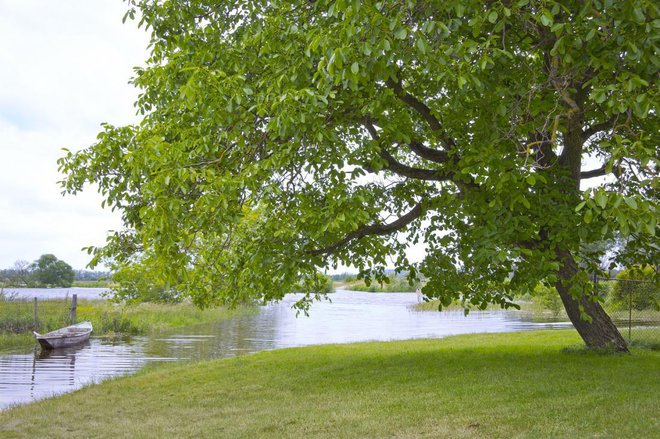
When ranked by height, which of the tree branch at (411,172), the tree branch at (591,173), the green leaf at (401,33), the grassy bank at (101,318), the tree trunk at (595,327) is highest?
the green leaf at (401,33)

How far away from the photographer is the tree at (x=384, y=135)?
680cm

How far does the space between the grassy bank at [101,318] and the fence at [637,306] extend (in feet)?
50.4

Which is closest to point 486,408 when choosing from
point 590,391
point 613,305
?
point 590,391

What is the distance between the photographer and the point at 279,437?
8.05m

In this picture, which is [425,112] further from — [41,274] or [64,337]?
[41,274]

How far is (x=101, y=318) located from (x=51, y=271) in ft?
166

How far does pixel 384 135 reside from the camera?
9906 millimetres

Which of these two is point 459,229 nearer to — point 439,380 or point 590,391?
point 439,380

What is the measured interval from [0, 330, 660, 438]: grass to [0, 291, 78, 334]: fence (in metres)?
13.6

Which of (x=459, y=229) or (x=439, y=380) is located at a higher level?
(x=459, y=229)

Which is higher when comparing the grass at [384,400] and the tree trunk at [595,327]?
the tree trunk at [595,327]

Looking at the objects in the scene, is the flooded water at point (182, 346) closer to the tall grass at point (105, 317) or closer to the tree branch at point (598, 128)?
the tall grass at point (105, 317)

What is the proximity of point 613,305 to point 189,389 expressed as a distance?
18738mm

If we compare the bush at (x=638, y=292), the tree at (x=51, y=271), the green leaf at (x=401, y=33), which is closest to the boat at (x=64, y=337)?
the bush at (x=638, y=292)
